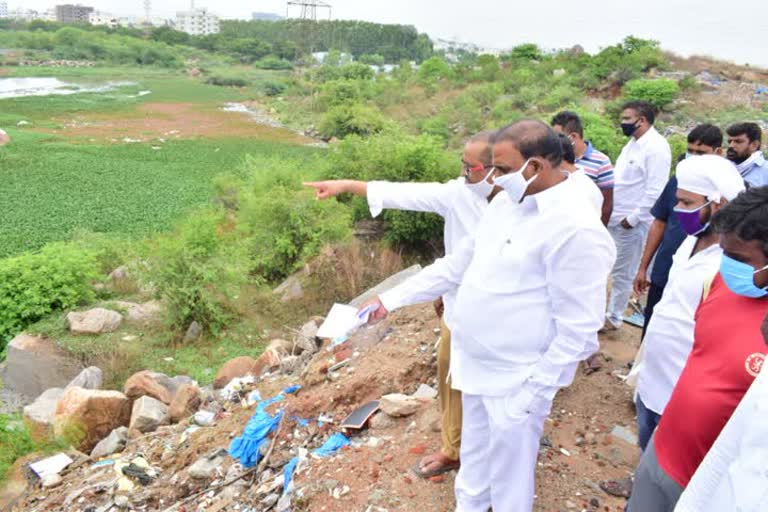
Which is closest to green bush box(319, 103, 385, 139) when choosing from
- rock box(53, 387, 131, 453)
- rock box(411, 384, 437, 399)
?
rock box(53, 387, 131, 453)

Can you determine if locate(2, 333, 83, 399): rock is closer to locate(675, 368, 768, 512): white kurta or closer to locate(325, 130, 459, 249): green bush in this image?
locate(325, 130, 459, 249): green bush

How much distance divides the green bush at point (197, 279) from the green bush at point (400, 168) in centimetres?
232

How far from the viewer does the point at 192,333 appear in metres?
7.37

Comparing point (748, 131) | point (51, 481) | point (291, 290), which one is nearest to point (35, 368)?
point (51, 481)

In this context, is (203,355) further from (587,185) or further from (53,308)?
(587,185)

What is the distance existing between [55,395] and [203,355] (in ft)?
5.40

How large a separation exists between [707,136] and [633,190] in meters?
0.81

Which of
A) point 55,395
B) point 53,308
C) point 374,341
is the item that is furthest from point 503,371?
point 53,308

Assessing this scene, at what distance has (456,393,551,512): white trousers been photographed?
2.22 m

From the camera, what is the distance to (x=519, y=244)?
2164 millimetres

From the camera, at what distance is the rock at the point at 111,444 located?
4.79m

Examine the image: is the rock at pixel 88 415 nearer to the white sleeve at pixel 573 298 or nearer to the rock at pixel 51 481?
the rock at pixel 51 481

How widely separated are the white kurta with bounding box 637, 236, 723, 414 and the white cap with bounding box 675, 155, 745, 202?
1.14ft

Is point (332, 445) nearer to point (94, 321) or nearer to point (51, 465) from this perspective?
point (51, 465)
